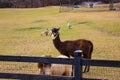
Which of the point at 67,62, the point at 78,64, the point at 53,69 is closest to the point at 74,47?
the point at 53,69

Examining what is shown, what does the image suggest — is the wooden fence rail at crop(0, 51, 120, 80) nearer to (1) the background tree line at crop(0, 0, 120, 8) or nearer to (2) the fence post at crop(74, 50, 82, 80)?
(2) the fence post at crop(74, 50, 82, 80)

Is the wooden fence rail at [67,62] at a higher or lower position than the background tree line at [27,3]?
higher

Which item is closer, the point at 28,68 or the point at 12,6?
the point at 28,68

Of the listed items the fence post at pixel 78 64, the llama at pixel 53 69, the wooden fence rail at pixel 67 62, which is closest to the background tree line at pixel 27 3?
the llama at pixel 53 69

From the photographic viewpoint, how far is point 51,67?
1105cm

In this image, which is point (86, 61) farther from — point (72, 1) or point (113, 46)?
point (72, 1)

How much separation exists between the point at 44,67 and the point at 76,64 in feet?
7.33

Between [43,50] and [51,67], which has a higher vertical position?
[51,67]

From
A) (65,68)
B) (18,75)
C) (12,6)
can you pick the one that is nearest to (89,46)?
(65,68)

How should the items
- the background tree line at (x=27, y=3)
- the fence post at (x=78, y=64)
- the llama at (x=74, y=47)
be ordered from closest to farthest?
1. the fence post at (x=78, y=64)
2. the llama at (x=74, y=47)
3. the background tree line at (x=27, y=3)

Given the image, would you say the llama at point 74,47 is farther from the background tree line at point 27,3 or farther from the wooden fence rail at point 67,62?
the background tree line at point 27,3

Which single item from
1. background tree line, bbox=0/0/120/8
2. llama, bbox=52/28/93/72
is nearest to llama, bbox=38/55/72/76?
llama, bbox=52/28/93/72

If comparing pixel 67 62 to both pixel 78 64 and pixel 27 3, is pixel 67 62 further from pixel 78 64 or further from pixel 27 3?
pixel 27 3

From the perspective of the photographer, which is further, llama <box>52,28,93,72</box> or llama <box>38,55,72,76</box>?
llama <box>52,28,93,72</box>
